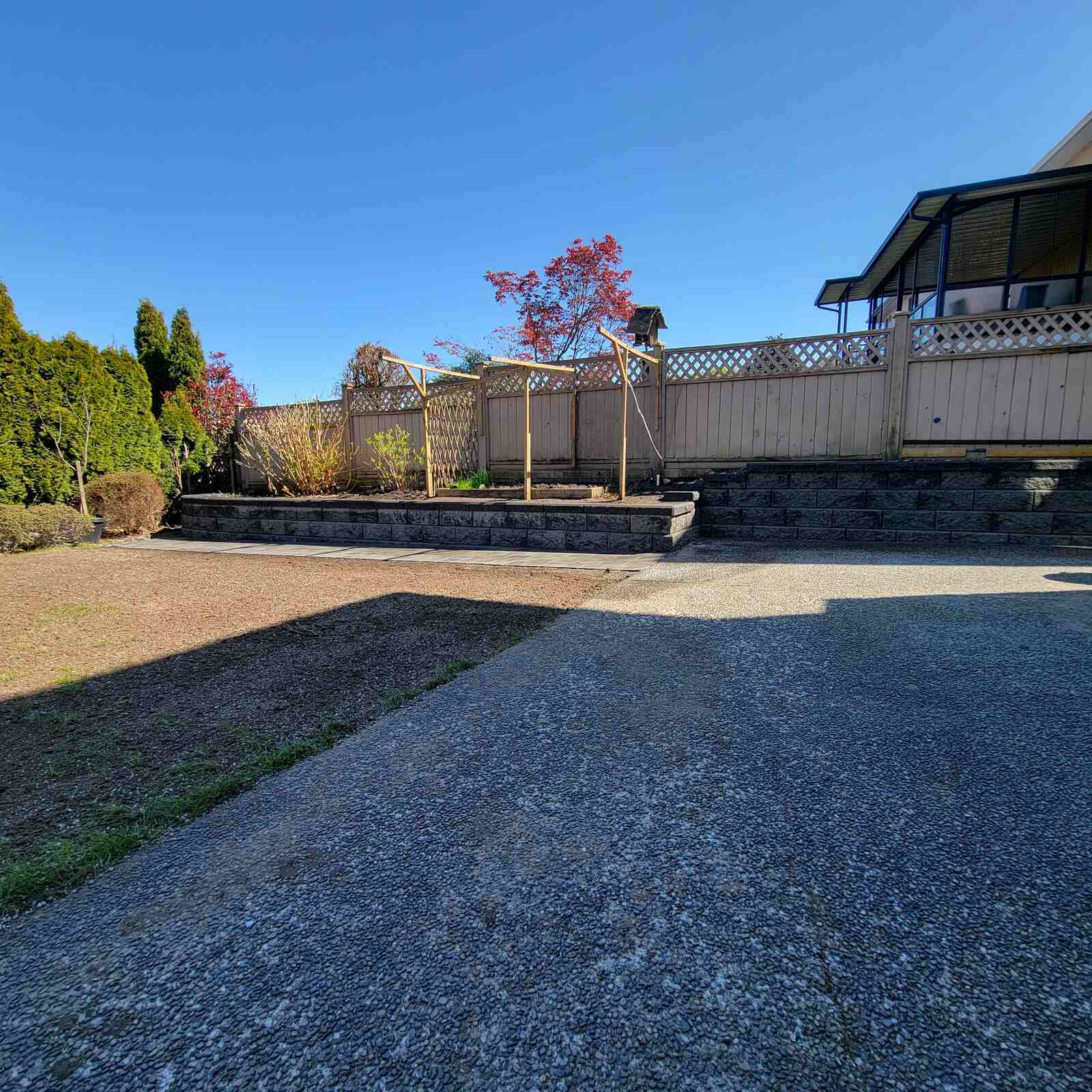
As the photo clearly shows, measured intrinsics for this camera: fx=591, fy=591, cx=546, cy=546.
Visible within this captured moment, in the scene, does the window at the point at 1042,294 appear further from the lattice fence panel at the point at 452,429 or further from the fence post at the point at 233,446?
the fence post at the point at 233,446

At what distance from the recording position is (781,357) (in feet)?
23.2

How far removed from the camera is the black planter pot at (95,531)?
23.6ft

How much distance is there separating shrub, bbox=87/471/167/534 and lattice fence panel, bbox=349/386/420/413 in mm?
3040

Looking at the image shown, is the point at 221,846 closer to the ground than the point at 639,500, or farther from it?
closer to the ground

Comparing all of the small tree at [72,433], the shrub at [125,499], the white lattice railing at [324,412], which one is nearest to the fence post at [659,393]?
the white lattice railing at [324,412]

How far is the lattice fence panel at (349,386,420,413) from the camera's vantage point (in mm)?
8938

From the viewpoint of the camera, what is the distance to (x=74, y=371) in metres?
7.49

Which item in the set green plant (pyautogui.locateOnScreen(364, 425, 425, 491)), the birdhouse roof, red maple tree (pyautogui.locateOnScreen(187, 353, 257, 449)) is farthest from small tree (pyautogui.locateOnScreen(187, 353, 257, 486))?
the birdhouse roof

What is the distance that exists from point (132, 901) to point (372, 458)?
8.30 m

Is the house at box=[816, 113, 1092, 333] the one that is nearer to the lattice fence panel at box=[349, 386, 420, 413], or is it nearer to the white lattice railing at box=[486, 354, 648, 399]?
the white lattice railing at box=[486, 354, 648, 399]

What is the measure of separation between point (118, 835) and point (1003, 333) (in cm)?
839

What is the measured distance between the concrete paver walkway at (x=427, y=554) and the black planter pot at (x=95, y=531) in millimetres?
252

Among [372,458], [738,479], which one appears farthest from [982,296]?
[372,458]

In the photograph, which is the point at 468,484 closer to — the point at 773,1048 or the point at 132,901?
the point at 132,901
